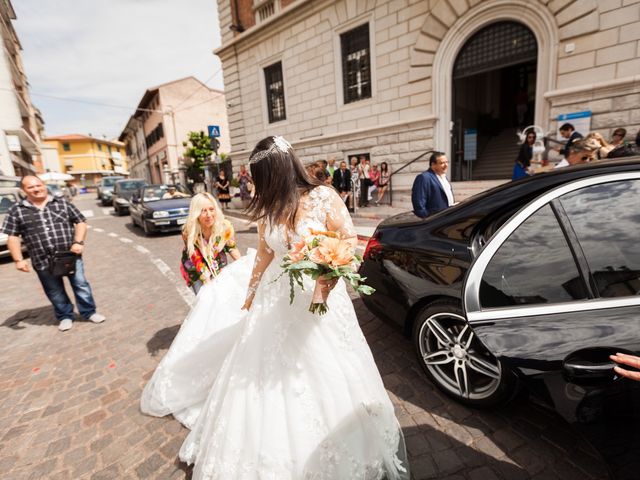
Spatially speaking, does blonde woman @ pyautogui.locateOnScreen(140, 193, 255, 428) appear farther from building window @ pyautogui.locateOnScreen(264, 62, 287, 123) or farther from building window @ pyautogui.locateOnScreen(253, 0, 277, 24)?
building window @ pyautogui.locateOnScreen(253, 0, 277, 24)

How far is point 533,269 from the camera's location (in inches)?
71.4

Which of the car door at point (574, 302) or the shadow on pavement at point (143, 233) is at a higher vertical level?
the car door at point (574, 302)

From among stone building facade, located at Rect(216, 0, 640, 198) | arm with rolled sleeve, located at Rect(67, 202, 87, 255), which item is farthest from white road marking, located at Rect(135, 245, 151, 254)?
stone building facade, located at Rect(216, 0, 640, 198)

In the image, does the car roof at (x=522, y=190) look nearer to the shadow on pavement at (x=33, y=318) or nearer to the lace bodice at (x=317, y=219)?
the lace bodice at (x=317, y=219)

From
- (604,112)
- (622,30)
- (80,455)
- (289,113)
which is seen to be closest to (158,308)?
(80,455)

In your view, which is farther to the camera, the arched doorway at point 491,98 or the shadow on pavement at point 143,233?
the shadow on pavement at point 143,233

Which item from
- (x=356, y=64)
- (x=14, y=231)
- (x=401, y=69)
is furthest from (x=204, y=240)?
(x=356, y=64)

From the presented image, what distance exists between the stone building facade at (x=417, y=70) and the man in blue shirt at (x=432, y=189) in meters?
6.30

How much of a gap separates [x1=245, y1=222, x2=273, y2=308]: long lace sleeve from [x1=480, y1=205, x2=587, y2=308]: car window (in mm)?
1323

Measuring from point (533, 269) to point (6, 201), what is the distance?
1177 cm

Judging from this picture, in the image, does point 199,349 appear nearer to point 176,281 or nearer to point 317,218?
point 317,218

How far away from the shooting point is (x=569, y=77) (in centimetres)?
870

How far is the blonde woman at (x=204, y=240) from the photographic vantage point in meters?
3.16

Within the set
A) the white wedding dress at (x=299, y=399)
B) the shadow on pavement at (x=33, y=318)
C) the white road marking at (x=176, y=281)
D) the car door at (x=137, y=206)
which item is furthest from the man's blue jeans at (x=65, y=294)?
the car door at (x=137, y=206)
